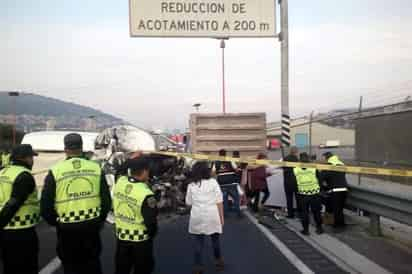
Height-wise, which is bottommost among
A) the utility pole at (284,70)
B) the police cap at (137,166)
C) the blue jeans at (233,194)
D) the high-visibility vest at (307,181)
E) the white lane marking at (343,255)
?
the white lane marking at (343,255)

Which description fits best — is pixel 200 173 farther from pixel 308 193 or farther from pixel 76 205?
pixel 308 193

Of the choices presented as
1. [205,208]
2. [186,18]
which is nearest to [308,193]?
[205,208]

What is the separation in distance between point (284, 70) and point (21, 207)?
1187 cm

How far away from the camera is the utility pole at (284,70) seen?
15.8 metres

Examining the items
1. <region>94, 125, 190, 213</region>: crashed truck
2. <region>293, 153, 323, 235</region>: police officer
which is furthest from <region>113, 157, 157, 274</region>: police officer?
<region>94, 125, 190, 213</region>: crashed truck

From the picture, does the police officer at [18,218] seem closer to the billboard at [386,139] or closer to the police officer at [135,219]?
the police officer at [135,219]

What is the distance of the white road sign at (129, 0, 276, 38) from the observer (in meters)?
15.1

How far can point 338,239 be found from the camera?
913 centimetres

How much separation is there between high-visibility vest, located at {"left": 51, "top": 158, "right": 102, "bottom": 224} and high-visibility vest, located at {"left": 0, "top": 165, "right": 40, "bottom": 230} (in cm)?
52

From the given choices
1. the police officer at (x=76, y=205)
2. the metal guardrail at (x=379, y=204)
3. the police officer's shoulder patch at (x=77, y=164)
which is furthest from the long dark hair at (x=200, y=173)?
the metal guardrail at (x=379, y=204)

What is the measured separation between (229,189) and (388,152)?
1093 cm

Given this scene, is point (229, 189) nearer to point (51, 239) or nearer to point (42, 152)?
point (51, 239)

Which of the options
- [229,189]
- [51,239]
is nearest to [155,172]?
[229,189]

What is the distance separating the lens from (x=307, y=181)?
387 inches
